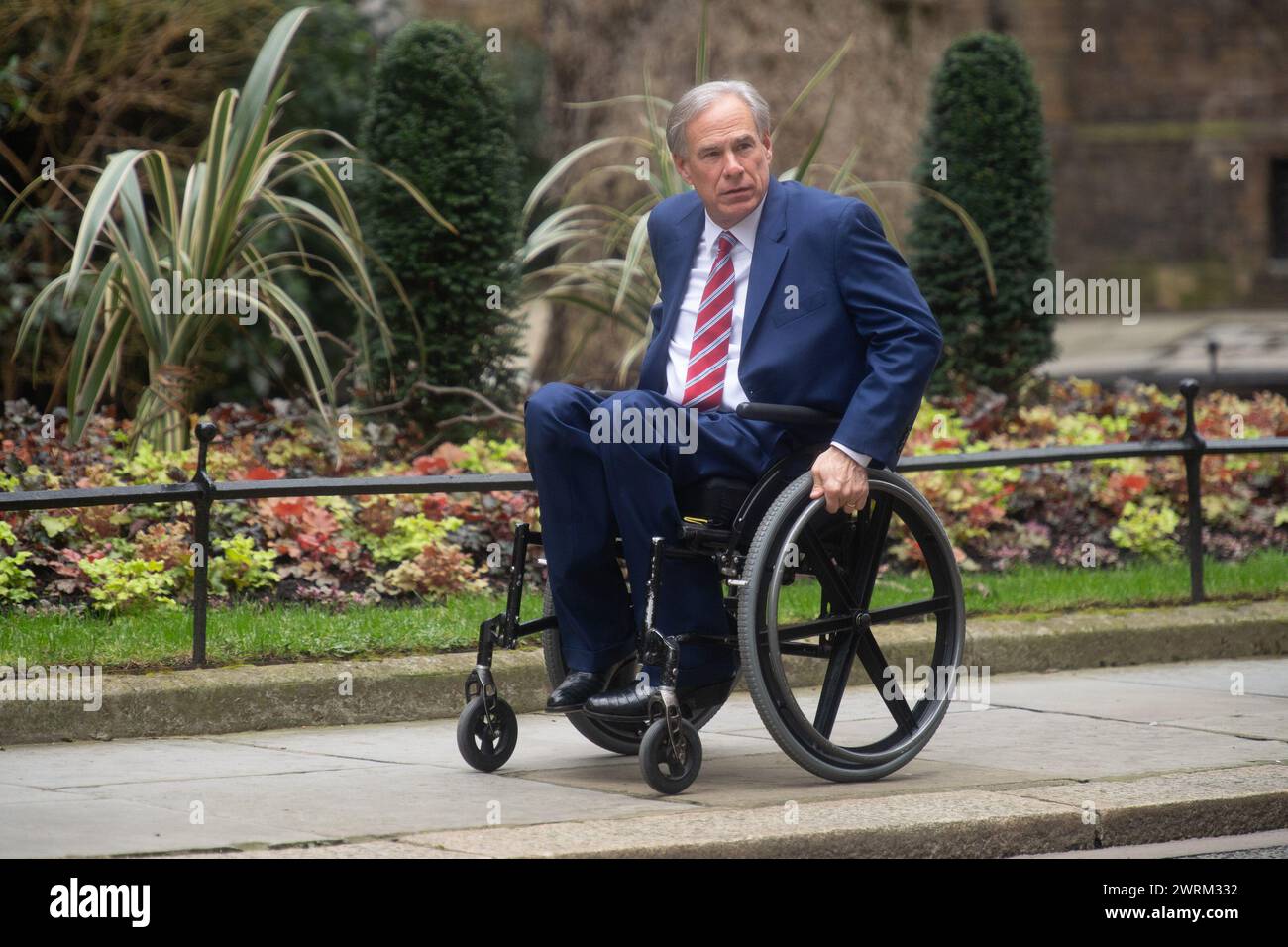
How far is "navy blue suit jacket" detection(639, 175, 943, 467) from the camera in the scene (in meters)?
4.71

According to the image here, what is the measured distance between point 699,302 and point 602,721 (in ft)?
3.57

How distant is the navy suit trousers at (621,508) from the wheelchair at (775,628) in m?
0.04

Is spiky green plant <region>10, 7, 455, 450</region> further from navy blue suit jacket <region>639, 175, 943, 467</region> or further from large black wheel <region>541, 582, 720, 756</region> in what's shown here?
navy blue suit jacket <region>639, 175, 943, 467</region>

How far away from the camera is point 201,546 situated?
18.5ft

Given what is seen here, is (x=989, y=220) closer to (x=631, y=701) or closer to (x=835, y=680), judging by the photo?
(x=835, y=680)

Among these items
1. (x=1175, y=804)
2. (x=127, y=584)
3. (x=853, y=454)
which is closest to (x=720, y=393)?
A: (x=853, y=454)

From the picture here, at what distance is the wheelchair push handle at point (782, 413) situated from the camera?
4613 mm

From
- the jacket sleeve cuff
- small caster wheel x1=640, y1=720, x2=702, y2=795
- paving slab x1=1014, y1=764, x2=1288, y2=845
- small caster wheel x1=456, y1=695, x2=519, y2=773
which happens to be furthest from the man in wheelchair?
paving slab x1=1014, y1=764, x2=1288, y2=845

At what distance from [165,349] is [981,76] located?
4.48 meters

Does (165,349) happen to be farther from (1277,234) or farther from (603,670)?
(1277,234)

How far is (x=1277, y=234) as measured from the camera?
86.9ft

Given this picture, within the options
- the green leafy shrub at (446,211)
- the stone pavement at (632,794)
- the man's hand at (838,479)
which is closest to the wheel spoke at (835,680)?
the stone pavement at (632,794)

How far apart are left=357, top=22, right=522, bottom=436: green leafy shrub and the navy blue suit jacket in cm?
380

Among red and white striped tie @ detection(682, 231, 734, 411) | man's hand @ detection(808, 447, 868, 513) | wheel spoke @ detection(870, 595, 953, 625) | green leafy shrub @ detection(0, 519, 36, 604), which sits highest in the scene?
red and white striped tie @ detection(682, 231, 734, 411)
